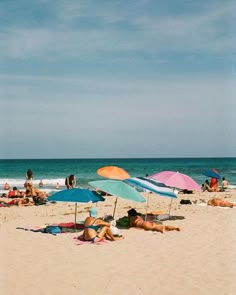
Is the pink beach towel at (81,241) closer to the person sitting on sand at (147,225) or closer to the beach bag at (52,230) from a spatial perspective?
the beach bag at (52,230)

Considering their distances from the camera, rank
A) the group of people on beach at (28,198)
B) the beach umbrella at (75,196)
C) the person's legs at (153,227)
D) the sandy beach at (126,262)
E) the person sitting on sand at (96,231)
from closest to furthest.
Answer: the sandy beach at (126,262)
the person sitting on sand at (96,231)
the beach umbrella at (75,196)
the person's legs at (153,227)
the group of people on beach at (28,198)

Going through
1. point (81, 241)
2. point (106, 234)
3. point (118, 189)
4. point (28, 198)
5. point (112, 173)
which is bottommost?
point (28, 198)

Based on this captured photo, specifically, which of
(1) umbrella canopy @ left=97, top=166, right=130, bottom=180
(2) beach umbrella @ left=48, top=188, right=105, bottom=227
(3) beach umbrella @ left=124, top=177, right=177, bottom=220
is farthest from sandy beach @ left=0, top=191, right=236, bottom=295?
→ (1) umbrella canopy @ left=97, top=166, right=130, bottom=180

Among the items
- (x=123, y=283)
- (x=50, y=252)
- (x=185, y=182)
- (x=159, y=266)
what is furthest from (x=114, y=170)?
(x=123, y=283)

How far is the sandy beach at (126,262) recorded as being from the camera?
647cm

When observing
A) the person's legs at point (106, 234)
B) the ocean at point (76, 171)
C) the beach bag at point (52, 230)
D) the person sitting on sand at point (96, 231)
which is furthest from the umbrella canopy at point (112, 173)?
the ocean at point (76, 171)

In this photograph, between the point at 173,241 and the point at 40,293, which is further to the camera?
the point at 173,241

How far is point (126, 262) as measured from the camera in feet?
25.7

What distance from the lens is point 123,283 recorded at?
21.8 ft

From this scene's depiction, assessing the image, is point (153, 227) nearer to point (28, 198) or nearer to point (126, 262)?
point (126, 262)

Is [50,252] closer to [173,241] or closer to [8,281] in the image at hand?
[8,281]

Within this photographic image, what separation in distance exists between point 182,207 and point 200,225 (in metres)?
4.40

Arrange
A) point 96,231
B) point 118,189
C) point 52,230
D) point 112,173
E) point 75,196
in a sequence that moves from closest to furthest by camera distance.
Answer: point 96,231, point 75,196, point 52,230, point 118,189, point 112,173

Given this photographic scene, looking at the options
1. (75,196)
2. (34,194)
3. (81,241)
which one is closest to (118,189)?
(75,196)
